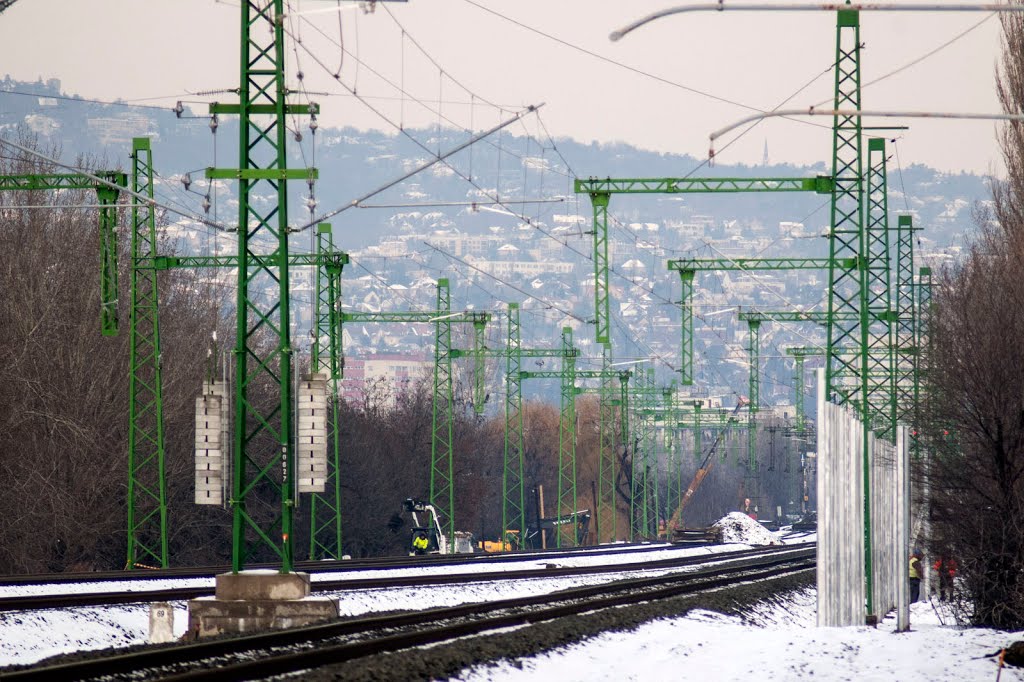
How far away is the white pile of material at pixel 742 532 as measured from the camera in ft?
316

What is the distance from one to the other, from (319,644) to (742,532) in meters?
78.3

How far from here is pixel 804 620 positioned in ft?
127

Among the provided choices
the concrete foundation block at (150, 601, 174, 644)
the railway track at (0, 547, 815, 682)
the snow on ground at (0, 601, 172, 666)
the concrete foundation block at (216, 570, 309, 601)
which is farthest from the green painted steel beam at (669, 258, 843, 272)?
the concrete foundation block at (150, 601, 174, 644)

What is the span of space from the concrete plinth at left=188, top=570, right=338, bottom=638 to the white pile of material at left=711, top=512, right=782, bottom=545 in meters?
70.1

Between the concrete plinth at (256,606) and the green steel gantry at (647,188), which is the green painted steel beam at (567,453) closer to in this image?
the green steel gantry at (647,188)

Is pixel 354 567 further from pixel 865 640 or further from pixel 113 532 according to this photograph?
pixel 865 640

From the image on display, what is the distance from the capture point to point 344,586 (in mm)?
36281

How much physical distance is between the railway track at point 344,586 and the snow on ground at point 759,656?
8560mm

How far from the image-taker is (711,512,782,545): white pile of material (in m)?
96.3

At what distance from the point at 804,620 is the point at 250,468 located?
38293mm

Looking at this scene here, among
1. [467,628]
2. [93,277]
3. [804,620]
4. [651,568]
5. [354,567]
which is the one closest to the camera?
[467,628]

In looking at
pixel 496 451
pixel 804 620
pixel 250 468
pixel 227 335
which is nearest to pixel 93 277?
pixel 250 468

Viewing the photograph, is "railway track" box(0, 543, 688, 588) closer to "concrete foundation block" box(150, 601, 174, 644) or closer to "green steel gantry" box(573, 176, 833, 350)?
"concrete foundation block" box(150, 601, 174, 644)

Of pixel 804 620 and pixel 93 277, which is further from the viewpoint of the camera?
pixel 93 277
